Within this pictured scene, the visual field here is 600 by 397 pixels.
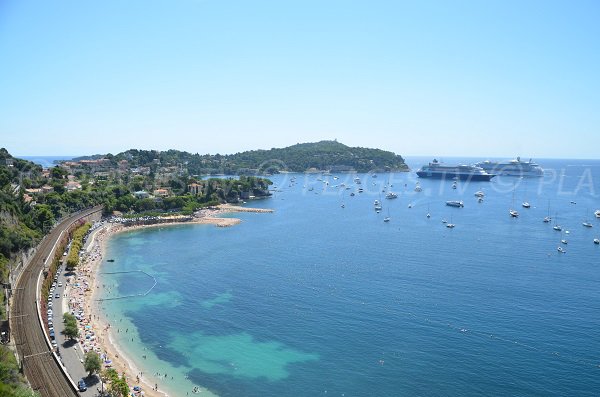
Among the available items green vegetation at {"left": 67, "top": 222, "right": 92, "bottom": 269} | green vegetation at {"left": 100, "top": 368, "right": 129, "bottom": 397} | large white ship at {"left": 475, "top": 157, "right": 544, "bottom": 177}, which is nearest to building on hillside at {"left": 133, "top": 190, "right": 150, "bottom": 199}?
green vegetation at {"left": 67, "top": 222, "right": 92, "bottom": 269}

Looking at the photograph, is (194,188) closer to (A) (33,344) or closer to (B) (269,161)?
(A) (33,344)

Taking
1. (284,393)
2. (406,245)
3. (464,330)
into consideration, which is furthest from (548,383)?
(406,245)

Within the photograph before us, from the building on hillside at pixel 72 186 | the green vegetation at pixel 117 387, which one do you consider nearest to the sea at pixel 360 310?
the green vegetation at pixel 117 387

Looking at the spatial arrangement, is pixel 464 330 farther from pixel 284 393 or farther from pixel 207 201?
pixel 207 201

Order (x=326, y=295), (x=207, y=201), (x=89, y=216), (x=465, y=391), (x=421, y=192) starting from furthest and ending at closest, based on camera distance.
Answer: (x=421, y=192)
(x=207, y=201)
(x=89, y=216)
(x=326, y=295)
(x=465, y=391)

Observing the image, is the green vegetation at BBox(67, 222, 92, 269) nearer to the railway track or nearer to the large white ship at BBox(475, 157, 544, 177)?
the railway track

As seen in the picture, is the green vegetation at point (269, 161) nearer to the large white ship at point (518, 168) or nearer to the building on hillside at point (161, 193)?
the large white ship at point (518, 168)
